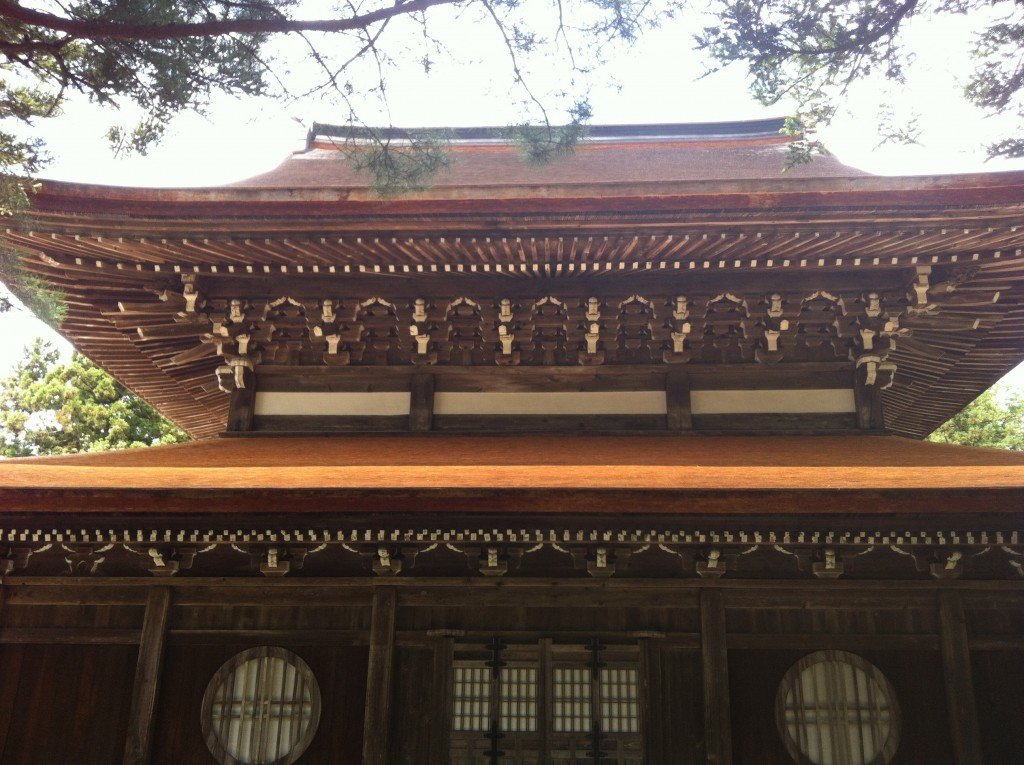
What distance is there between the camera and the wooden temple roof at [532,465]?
209 inches

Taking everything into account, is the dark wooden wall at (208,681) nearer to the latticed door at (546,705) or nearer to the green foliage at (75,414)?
the latticed door at (546,705)

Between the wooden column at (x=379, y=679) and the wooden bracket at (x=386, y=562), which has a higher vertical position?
the wooden bracket at (x=386, y=562)

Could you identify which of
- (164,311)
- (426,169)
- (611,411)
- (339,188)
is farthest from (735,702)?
(164,311)

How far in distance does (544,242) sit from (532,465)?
2030 mm

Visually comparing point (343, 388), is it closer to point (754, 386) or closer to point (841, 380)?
point (754, 386)

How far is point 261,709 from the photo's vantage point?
611 cm

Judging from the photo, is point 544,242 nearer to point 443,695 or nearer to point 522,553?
point 522,553

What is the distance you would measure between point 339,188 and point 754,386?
4215 mm

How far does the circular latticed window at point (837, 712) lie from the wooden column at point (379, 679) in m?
2.88

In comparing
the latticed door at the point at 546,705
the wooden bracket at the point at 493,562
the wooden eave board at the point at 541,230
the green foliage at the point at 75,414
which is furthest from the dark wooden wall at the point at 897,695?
the green foliage at the point at 75,414

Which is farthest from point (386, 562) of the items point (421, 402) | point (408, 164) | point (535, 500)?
point (408, 164)

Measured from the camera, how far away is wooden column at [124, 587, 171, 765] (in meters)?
5.91

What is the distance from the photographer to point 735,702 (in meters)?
5.98

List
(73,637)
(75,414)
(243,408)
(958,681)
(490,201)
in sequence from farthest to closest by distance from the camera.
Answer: (75,414), (243,408), (490,201), (73,637), (958,681)
